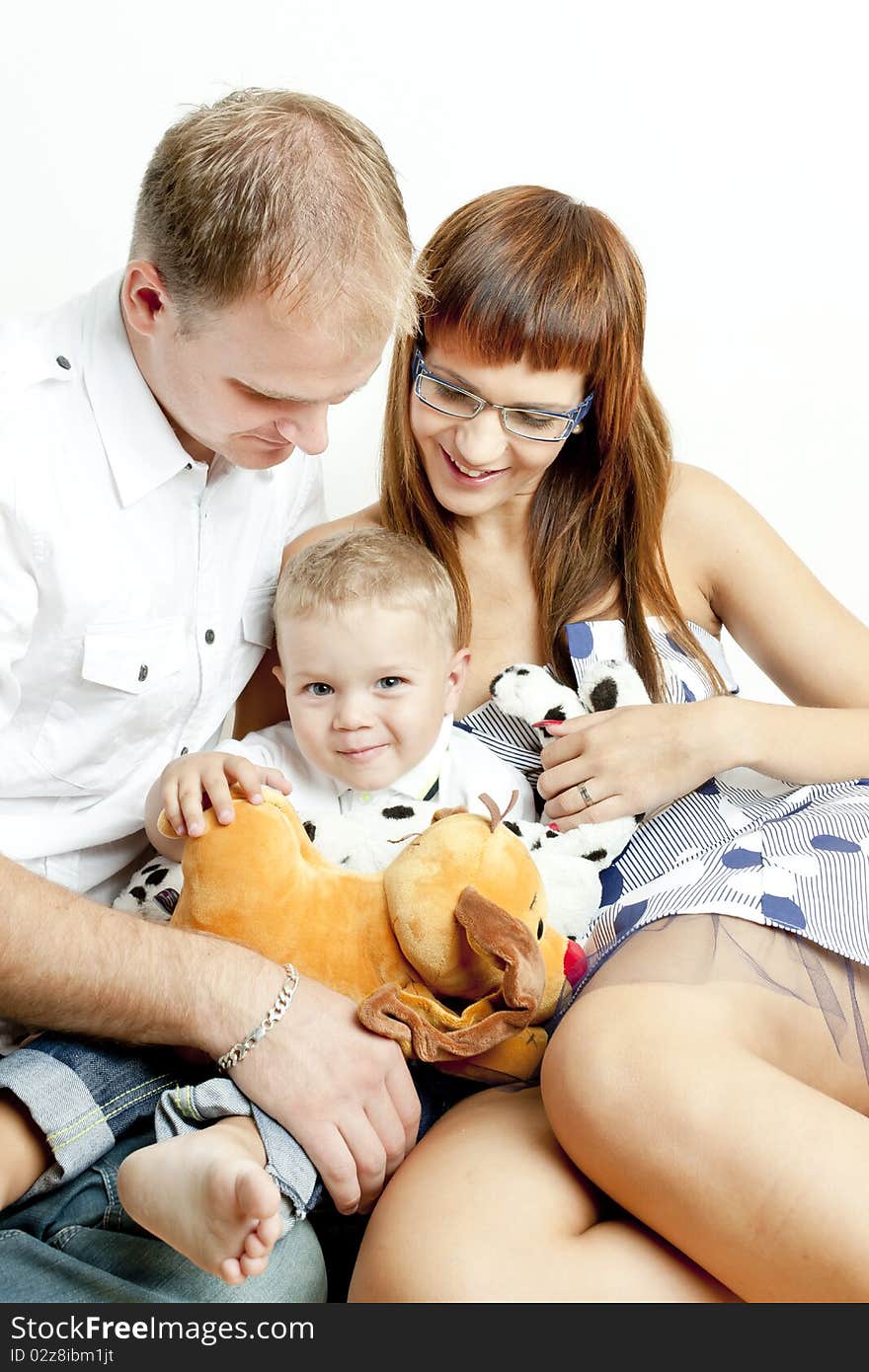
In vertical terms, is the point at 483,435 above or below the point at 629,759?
above

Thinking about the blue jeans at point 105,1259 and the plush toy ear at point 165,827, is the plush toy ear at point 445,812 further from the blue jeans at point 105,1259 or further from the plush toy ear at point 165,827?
the blue jeans at point 105,1259

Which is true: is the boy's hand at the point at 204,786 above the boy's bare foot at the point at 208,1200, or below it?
above

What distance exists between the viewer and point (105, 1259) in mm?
1463

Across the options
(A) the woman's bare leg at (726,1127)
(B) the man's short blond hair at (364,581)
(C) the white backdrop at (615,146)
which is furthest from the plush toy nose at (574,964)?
(C) the white backdrop at (615,146)

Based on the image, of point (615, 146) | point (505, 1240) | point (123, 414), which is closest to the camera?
point (505, 1240)

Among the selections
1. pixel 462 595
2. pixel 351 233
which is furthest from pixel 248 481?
pixel 351 233

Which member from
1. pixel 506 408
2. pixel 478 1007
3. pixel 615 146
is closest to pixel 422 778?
pixel 478 1007

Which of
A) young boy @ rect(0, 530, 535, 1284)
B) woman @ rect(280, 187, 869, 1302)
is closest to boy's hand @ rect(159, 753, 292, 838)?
young boy @ rect(0, 530, 535, 1284)

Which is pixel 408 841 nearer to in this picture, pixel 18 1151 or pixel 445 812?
pixel 445 812

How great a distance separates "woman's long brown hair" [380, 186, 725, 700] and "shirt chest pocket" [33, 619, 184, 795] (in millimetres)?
479

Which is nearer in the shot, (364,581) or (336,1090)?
(336,1090)

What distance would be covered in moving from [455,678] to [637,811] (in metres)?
0.33

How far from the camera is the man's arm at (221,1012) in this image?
1500 millimetres

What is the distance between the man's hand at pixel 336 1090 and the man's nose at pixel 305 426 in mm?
667
